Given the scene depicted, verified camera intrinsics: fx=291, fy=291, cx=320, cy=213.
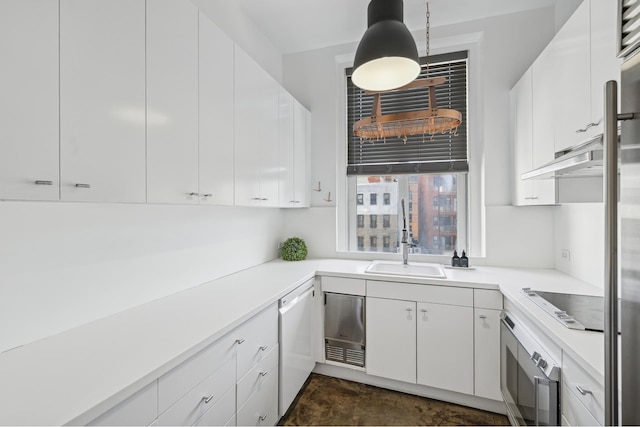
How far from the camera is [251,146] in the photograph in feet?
6.32

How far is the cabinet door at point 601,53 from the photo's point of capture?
118 centimetres

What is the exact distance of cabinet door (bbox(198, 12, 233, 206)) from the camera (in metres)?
1.48

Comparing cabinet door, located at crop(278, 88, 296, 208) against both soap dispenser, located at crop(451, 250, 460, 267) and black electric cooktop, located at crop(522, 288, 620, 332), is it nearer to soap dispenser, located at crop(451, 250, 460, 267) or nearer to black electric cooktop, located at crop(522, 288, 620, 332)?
soap dispenser, located at crop(451, 250, 460, 267)

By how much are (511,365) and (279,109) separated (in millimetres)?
2318

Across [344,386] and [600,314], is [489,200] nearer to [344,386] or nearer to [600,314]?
[600,314]

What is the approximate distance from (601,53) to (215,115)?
Answer: 1.82 m

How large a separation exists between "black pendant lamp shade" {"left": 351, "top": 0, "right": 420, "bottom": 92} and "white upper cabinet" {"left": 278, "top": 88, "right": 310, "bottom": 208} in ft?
3.15

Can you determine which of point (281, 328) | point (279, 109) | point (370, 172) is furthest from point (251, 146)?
point (370, 172)

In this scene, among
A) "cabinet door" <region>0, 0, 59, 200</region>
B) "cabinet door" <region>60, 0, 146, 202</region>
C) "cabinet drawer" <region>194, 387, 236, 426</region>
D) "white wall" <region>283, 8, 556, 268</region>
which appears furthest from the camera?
"white wall" <region>283, 8, 556, 268</region>

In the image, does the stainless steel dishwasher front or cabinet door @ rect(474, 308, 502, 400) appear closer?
cabinet door @ rect(474, 308, 502, 400)

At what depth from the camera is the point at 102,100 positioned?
993 millimetres

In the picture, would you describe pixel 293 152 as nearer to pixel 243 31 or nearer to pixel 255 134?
pixel 255 134

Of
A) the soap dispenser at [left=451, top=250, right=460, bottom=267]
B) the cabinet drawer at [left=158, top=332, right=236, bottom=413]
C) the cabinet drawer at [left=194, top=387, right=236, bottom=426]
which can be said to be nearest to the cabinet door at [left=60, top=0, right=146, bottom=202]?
the cabinet drawer at [left=158, top=332, right=236, bottom=413]

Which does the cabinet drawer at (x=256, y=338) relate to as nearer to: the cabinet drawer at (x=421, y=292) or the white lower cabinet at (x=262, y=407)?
the white lower cabinet at (x=262, y=407)
